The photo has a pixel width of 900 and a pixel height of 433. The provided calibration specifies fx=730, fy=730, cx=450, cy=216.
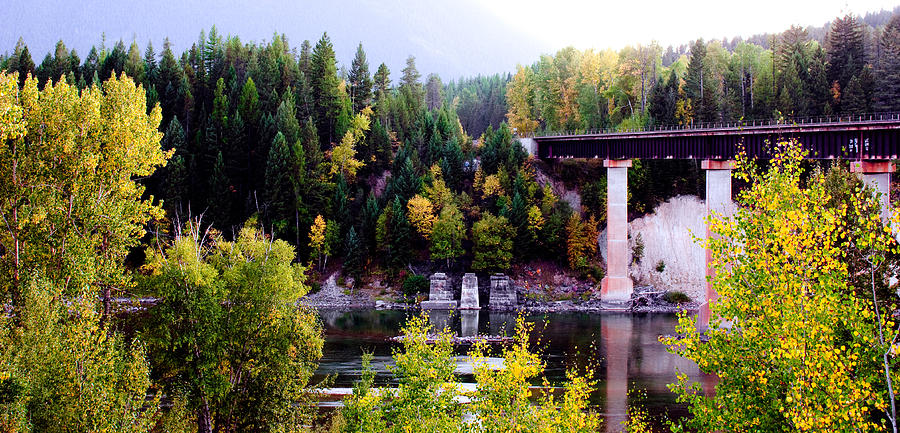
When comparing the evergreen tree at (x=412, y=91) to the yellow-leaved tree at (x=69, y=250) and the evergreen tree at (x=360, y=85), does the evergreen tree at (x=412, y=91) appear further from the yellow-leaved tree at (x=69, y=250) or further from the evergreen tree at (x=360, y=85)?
the yellow-leaved tree at (x=69, y=250)

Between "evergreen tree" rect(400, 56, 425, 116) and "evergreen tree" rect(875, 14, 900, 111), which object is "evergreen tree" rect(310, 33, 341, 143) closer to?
"evergreen tree" rect(400, 56, 425, 116)

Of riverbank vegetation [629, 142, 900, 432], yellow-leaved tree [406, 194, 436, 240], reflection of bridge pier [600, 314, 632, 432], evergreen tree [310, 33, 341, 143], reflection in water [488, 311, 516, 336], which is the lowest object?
reflection of bridge pier [600, 314, 632, 432]

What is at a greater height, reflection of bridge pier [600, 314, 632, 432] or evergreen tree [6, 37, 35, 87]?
evergreen tree [6, 37, 35, 87]

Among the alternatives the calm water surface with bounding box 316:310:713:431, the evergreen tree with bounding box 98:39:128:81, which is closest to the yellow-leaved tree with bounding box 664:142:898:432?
the calm water surface with bounding box 316:310:713:431

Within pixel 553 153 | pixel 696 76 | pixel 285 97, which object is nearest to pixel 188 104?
pixel 285 97

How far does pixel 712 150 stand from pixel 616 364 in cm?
2533

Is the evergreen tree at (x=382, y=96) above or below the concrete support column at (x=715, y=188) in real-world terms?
above

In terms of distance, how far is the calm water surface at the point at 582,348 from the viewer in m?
40.2

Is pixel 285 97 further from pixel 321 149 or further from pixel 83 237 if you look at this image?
pixel 83 237

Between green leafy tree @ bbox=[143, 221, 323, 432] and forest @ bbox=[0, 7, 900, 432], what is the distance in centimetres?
8

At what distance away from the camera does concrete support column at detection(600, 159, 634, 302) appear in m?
71.3

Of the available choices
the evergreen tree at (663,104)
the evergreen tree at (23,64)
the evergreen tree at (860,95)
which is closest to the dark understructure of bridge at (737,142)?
the evergreen tree at (860,95)

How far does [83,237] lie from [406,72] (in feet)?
311

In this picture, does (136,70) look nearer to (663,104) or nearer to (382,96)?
(382,96)
